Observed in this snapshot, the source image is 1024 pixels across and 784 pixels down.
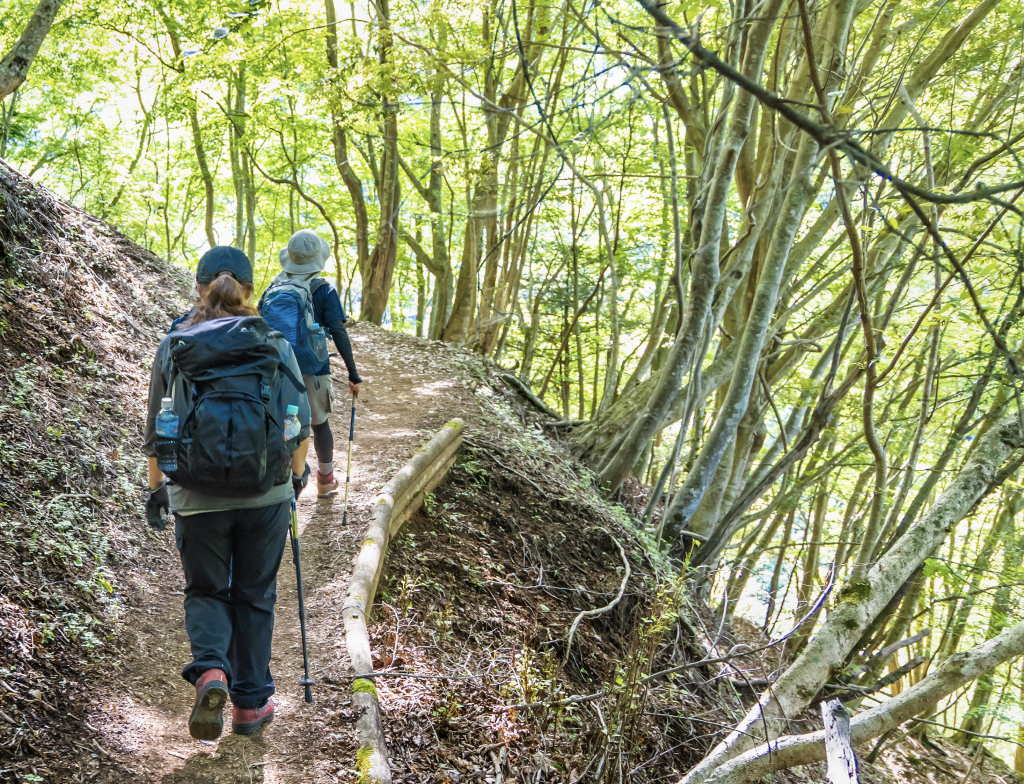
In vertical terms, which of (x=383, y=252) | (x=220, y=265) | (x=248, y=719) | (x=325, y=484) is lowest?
(x=248, y=719)

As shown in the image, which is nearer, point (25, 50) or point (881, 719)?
point (881, 719)

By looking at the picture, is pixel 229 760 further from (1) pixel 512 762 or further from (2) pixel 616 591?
(2) pixel 616 591

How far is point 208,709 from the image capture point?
284 centimetres

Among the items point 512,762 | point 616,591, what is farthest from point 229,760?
point 616,591

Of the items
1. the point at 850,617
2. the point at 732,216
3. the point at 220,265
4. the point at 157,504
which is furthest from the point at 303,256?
the point at 732,216

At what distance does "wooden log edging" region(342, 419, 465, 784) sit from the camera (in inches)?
133

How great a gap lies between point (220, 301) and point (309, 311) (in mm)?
1973

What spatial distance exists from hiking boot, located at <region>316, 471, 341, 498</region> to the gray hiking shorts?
0.69m

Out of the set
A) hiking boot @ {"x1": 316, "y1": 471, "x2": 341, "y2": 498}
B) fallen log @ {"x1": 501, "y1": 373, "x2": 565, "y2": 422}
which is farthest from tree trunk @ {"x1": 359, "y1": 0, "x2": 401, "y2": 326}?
hiking boot @ {"x1": 316, "y1": 471, "x2": 341, "y2": 498}

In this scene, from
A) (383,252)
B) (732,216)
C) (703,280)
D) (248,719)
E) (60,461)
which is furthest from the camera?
(383,252)

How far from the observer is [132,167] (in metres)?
19.0

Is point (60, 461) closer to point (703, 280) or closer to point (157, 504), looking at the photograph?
point (157, 504)

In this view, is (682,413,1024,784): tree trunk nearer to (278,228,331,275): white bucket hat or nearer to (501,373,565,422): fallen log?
(278,228,331,275): white bucket hat

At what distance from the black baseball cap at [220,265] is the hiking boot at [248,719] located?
1949 mm
